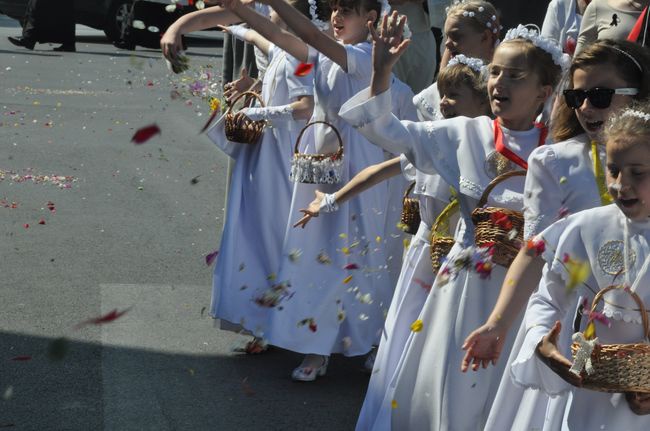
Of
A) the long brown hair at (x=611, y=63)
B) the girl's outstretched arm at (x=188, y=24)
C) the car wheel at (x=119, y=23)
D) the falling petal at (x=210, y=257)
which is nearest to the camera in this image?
the long brown hair at (x=611, y=63)

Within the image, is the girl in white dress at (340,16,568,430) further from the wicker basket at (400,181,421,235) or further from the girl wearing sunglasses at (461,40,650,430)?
the wicker basket at (400,181,421,235)

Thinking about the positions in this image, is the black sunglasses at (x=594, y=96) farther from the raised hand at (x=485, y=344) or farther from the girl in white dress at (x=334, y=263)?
the girl in white dress at (x=334, y=263)

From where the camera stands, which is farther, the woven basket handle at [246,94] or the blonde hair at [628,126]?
the woven basket handle at [246,94]

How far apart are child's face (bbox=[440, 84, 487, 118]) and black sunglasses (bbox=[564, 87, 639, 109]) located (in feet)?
4.03

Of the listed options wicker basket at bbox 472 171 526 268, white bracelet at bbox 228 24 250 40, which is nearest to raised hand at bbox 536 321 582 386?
wicker basket at bbox 472 171 526 268

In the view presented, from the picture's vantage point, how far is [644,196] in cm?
347

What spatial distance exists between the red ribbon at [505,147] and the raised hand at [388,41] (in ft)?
1.68

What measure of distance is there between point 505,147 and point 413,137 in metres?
0.33

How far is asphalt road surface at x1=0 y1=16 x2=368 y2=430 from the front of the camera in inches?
233

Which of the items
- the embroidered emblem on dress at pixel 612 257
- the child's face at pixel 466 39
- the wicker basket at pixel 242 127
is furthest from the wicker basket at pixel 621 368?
the wicker basket at pixel 242 127

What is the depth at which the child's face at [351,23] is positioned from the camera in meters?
6.26

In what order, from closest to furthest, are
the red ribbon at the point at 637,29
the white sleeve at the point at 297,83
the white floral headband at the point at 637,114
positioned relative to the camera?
1. the white floral headband at the point at 637,114
2. the white sleeve at the point at 297,83
3. the red ribbon at the point at 637,29

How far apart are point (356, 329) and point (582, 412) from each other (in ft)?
10.4

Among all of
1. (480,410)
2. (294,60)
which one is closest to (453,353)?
(480,410)
